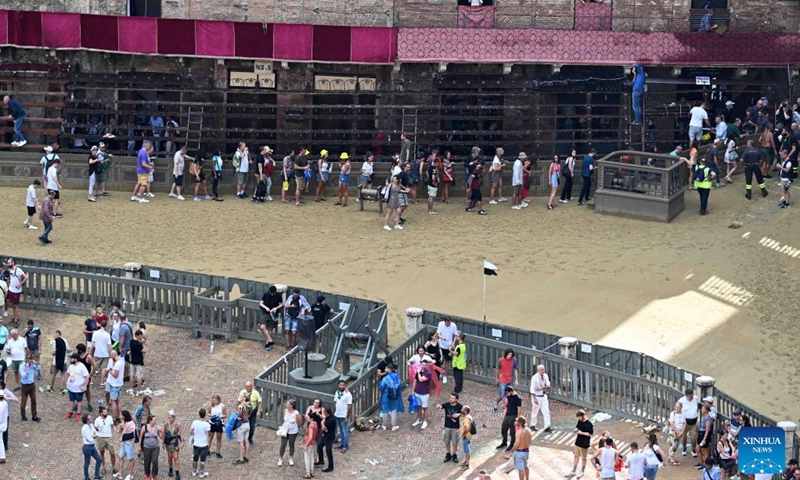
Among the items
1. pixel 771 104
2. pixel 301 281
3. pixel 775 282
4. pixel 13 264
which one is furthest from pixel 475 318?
pixel 771 104

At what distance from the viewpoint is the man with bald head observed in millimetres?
34812

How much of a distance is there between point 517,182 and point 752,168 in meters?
6.54

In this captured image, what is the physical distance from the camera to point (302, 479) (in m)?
33.8

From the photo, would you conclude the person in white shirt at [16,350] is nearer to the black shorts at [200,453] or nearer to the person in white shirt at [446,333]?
the black shorts at [200,453]

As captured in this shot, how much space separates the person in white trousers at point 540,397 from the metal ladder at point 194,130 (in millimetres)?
18874

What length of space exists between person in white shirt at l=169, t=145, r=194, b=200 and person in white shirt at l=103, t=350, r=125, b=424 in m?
13.1

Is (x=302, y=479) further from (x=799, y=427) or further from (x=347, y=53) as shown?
(x=347, y=53)

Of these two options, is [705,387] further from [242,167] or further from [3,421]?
[242,167]

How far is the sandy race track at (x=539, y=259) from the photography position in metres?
39.8

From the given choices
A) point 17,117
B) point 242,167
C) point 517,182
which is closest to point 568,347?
point 517,182

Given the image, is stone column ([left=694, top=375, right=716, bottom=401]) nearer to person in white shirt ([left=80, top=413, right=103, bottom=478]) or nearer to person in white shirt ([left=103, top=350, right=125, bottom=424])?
person in white shirt ([left=80, top=413, right=103, bottom=478])

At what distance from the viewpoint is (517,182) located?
49000 millimetres

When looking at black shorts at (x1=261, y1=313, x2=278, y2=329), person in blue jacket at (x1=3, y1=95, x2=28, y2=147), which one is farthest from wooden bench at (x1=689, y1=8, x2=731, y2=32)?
person in blue jacket at (x1=3, y1=95, x2=28, y2=147)

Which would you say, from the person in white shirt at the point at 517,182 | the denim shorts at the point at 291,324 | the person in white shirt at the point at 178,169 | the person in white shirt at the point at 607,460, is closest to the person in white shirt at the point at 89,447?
the denim shorts at the point at 291,324
